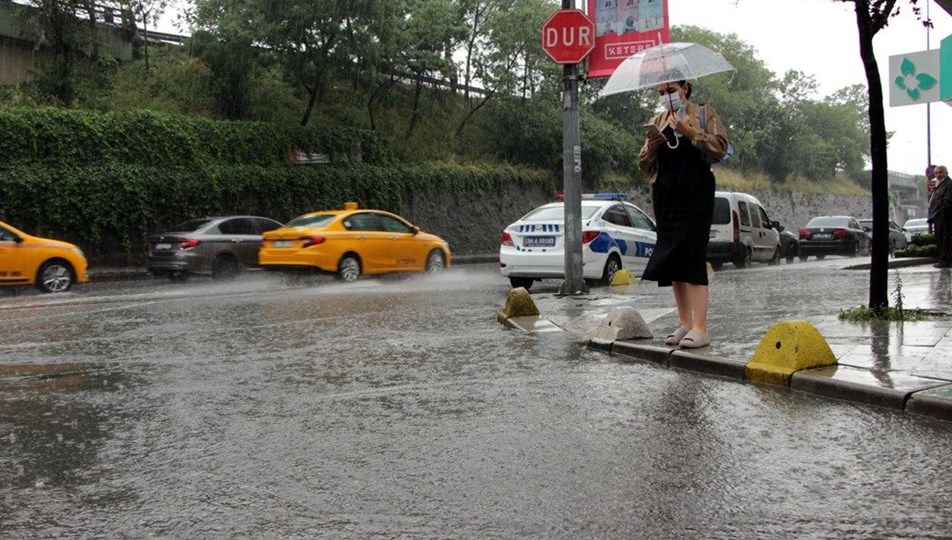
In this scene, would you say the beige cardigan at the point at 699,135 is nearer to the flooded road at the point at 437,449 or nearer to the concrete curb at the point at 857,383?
the concrete curb at the point at 857,383

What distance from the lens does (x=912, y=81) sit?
61.2 ft

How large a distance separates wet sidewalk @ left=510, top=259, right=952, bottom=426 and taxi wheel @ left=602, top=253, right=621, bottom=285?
1.60m

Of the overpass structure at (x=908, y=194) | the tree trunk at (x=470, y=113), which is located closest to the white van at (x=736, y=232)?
the tree trunk at (x=470, y=113)

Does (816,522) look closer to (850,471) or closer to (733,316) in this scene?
(850,471)

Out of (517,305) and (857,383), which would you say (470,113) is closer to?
(517,305)

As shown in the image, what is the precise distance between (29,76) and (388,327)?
22.9m

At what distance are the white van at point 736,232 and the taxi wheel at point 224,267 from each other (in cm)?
1084

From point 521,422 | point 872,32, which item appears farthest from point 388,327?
point 872,32

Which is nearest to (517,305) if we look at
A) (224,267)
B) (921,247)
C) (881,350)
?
(881,350)

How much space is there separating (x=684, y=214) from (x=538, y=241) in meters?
7.77

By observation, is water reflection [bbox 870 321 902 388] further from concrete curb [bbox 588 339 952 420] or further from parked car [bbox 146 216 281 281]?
parked car [bbox 146 216 281 281]

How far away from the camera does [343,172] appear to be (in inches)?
1200

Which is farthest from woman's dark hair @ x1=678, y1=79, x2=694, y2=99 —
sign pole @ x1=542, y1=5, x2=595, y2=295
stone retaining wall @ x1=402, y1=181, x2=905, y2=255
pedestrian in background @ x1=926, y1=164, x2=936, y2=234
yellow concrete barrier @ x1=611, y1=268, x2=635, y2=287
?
stone retaining wall @ x1=402, y1=181, x2=905, y2=255

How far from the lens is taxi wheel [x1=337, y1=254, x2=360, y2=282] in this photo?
18.2 meters
